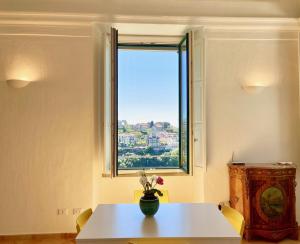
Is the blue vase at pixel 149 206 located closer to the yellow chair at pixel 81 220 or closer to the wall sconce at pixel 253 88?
the yellow chair at pixel 81 220

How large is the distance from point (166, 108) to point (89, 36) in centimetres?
171

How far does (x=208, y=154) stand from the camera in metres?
4.09

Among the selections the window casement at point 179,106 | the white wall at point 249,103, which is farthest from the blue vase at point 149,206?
the white wall at point 249,103

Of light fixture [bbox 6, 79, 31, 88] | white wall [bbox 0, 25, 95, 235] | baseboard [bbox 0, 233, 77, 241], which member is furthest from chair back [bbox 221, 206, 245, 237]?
light fixture [bbox 6, 79, 31, 88]

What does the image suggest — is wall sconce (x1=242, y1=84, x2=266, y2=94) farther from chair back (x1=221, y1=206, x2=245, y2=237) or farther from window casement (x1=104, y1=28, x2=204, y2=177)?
chair back (x1=221, y1=206, x2=245, y2=237)

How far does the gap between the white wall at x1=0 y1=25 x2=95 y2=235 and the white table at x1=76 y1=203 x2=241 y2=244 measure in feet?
4.79

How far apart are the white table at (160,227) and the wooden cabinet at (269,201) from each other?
4.18 feet

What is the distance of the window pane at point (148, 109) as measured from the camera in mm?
4707

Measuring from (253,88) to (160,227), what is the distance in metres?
2.80

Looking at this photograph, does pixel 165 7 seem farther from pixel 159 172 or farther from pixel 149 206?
pixel 149 206

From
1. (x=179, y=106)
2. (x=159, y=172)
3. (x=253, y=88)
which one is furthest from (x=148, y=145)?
(x=253, y=88)

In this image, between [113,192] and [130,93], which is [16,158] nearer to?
[113,192]

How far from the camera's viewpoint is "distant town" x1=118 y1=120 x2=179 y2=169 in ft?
15.4

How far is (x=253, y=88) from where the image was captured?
13.4ft
